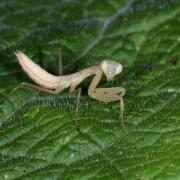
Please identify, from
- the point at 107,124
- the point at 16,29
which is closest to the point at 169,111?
the point at 107,124

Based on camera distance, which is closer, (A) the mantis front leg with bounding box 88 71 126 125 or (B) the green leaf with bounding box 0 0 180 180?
(B) the green leaf with bounding box 0 0 180 180

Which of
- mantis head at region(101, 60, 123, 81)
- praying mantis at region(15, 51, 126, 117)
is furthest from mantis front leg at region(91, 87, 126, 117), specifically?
mantis head at region(101, 60, 123, 81)

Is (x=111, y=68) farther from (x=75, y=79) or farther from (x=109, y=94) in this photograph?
(x=75, y=79)

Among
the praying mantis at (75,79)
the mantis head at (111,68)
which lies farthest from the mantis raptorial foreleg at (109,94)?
the mantis head at (111,68)

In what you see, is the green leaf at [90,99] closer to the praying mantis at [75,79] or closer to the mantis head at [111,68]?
the praying mantis at [75,79]

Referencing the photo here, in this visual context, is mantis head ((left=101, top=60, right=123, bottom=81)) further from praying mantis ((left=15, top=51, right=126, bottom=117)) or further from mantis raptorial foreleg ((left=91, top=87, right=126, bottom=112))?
mantis raptorial foreleg ((left=91, top=87, right=126, bottom=112))

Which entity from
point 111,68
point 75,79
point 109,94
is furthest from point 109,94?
point 75,79

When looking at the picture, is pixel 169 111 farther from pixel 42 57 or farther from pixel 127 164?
pixel 42 57
